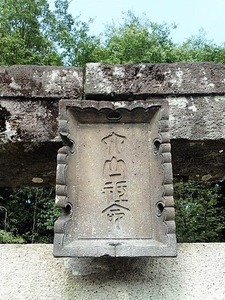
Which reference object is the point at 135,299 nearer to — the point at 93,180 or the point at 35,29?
the point at 93,180

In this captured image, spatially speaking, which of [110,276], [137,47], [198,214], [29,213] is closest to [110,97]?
[110,276]

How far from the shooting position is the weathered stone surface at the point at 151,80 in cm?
187

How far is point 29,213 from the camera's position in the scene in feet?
22.6

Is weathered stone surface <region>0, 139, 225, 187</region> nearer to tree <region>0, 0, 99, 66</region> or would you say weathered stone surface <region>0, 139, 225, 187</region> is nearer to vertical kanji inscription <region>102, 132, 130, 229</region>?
vertical kanji inscription <region>102, 132, 130, 229</region>

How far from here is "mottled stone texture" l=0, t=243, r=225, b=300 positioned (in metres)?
1.58

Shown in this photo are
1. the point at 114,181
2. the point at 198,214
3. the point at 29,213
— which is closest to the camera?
the point at 114,181

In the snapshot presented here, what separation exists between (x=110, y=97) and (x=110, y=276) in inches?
25.3

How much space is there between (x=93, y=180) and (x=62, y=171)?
11cm

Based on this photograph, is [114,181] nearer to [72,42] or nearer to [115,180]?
[115,180]

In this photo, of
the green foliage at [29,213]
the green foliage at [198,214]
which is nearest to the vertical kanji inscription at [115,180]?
the green foliage at [198,214]

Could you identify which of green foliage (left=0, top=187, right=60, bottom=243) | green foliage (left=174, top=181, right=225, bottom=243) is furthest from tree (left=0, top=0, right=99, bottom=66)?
green foliage (left=174, top=181, right=225, bottom=243)

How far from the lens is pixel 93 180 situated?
160cm

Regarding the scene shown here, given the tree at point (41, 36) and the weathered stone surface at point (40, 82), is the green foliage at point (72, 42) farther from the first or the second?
the weathered stone surface at point (40, 82)

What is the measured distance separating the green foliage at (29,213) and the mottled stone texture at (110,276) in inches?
182
